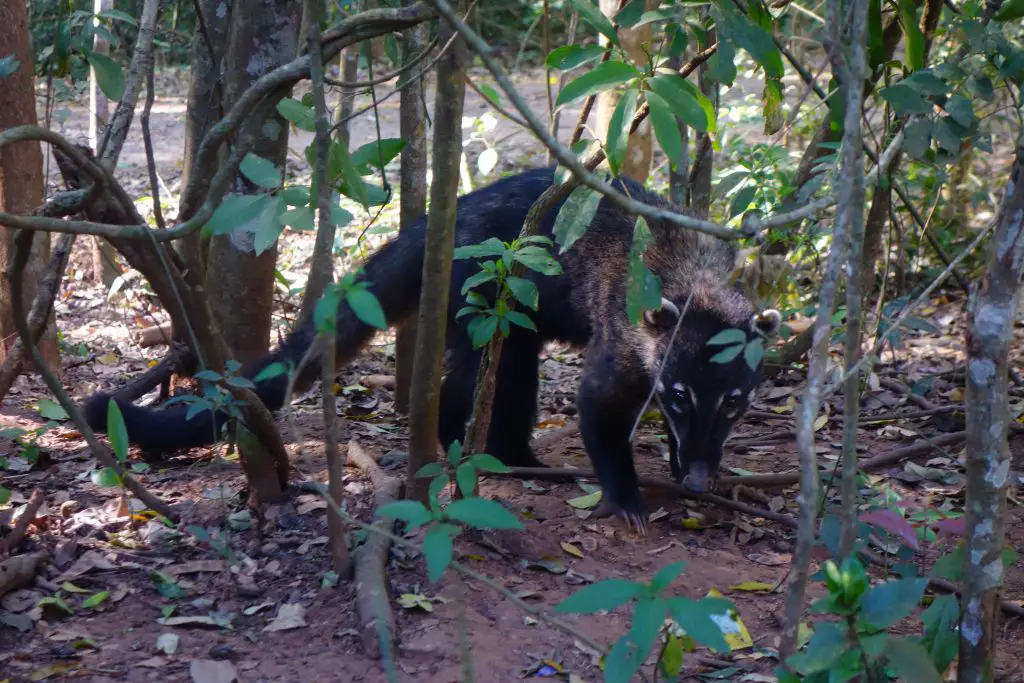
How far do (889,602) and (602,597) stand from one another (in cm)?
58

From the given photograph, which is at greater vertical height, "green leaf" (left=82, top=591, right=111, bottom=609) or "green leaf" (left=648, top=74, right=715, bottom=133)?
"green leaf" (left=648, top=74, right=715, bottom=133)

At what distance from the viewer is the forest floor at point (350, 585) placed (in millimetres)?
2811

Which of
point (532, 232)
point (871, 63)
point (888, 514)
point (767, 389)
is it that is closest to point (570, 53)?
point (532, 232)

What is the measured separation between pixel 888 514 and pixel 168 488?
9.05ft

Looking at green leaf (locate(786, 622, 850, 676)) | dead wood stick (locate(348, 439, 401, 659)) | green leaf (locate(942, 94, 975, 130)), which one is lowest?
dead wood stick (locate(348, 439, 401, 659))

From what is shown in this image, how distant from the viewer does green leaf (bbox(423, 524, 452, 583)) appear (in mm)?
2027

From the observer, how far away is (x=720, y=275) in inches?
173

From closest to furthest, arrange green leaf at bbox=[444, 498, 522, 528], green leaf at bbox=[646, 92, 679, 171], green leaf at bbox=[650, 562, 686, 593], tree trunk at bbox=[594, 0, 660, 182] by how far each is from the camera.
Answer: green leaf at bbox=[650, 562, 686, 593] → green leaf at bbox=[444, 498, 522, 528] → green leaf at bbox=[646, 92, 679, 171] → tree trunk at bbox=[594, 0, 660, 182]

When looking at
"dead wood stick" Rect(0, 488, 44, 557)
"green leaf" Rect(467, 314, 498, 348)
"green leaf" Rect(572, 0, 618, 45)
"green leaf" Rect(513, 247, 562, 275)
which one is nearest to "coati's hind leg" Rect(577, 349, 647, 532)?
"green leaf" Rect(467, 314, 498, 348)

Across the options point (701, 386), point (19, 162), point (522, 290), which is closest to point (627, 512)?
point (701, 386)

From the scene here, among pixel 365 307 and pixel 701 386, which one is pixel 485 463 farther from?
pixel 701 386

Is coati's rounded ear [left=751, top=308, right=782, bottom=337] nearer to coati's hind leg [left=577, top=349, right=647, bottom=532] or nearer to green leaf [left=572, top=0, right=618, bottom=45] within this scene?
coati's hind leg [left=577, top=349, right=647, bottom=532]

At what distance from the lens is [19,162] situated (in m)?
4.75

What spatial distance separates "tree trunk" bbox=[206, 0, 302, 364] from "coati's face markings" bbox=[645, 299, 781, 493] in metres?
1.77
